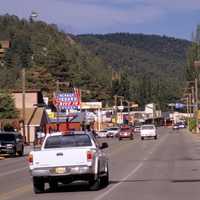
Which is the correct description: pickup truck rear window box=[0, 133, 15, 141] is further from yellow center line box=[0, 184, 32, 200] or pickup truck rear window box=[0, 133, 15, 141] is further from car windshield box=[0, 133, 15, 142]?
yellow center line box=[0, 184, 32, 200]

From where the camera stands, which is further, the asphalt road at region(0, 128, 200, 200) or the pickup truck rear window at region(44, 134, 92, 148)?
the pickup truck rear window at region(44, 134, 92, 148)

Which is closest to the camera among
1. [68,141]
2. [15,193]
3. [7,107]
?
[15,193]

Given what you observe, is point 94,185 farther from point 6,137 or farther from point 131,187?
point 6,137

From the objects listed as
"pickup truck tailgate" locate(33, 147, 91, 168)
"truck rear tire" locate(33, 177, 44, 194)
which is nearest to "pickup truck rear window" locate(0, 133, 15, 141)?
"truck rear tire" locate(33, 177, 44, 194)

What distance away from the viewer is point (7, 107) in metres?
104

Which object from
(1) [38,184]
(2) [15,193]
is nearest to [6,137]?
(2) [15,193]

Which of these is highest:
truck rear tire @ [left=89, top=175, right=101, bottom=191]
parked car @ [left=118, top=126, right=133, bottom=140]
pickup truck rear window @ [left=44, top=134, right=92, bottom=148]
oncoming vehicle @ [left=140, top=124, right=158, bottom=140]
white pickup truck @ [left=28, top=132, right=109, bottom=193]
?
pickup truck rear window @ [left=44, top=134, right=92, bottom=148]

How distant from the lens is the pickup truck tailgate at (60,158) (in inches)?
847

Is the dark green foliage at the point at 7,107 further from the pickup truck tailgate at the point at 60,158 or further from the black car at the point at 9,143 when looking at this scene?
the pickup truck tailgate at the point at 60,158

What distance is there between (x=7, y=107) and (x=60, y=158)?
8374cm

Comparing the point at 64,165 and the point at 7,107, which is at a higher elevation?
the point at 7,107

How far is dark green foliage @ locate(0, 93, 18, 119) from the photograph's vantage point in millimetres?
102912

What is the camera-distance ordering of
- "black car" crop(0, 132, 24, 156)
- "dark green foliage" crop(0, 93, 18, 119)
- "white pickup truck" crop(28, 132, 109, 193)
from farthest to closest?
"dark green foliage" crop(0, 93, 18, 119)
"black car" crop(0, 132, 24, 156)
"white pickup truck" crop(28, 132, 109, 193)

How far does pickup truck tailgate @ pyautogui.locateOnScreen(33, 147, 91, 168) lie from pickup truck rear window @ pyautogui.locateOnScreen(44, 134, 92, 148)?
2.80 ft
